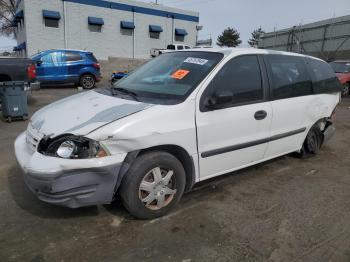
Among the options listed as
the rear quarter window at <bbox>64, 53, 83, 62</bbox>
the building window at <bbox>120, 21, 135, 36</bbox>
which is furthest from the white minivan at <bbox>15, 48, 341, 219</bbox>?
the building window at <bbox>120, 21, 135, 36</bbox>

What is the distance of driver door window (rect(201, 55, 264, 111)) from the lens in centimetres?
366

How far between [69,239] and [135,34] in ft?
85.4

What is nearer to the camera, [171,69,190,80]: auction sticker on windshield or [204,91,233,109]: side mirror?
[204,91,233,109]: side mirror

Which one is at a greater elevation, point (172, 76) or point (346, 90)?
point (172, 76)

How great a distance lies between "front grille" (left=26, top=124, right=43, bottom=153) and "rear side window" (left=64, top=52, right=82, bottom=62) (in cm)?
1221

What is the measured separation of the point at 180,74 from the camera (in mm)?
3766

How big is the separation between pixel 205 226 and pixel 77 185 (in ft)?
4.15

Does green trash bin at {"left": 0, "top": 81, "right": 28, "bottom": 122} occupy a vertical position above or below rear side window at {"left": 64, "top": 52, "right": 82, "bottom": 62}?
below

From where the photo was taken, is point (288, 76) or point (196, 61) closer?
point (196, 61)

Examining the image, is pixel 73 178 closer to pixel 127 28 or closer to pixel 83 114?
pixel 83 114

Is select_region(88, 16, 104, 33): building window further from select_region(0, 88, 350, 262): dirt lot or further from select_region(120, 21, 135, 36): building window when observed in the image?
select_region(0, 88, 350, 262): dirt lot

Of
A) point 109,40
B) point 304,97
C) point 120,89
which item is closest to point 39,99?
point 120,89

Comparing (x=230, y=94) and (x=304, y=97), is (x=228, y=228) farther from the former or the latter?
(x=304, y=97)

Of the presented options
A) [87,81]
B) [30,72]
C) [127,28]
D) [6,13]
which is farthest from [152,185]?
[6,13]
